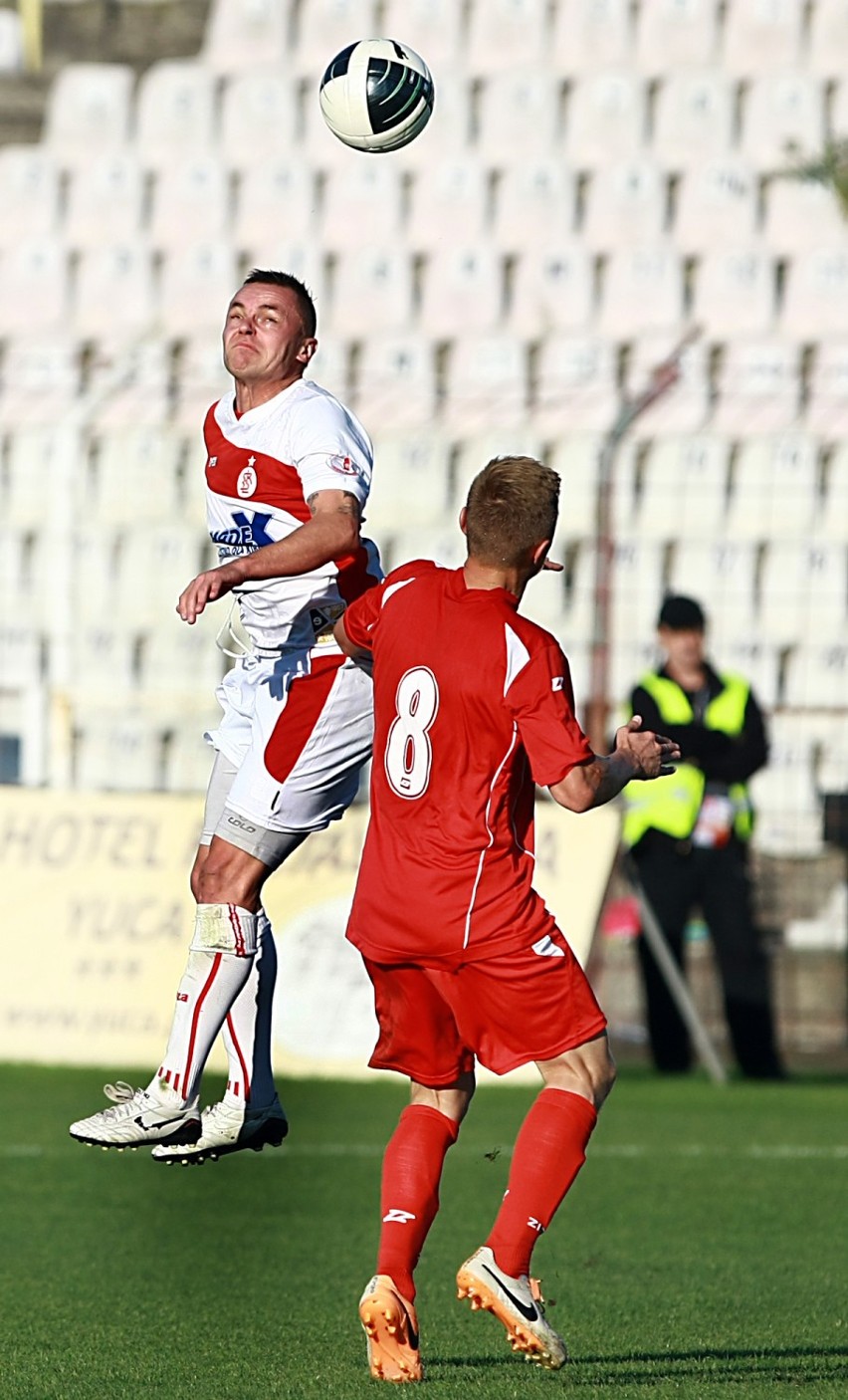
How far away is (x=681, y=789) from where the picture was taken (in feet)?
36.2

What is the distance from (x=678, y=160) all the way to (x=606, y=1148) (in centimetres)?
1099

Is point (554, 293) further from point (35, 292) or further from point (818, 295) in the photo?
point (35, 292)

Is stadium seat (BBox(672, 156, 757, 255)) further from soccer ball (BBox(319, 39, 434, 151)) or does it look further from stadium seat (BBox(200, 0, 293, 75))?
soccer ball (BBox(319, 39, 434, 151))

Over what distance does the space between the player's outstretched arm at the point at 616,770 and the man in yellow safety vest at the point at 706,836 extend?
612 centimetres

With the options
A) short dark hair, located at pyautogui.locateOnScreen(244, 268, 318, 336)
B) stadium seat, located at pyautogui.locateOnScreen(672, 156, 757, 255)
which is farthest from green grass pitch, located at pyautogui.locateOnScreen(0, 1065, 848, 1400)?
stadium seat, located at pyautogui.locateOnScreen(672, 156, 757, 255)

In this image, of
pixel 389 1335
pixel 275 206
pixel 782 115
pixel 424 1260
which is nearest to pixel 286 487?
pixel 389 1335

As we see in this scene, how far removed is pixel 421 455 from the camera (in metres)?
14.8

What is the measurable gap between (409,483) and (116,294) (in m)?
4.02

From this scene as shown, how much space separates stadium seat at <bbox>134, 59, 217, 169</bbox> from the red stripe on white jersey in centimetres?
1390

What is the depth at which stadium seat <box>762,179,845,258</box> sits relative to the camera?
17.5 meters

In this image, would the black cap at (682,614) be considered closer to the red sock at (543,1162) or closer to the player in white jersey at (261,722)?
the player in white jersey at (261,722)

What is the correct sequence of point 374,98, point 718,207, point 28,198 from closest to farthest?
point 374,98
point 718,207
point 28,198

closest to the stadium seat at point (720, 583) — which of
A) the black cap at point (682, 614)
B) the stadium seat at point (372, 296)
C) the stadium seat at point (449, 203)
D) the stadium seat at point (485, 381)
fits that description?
the stadium seat at point (485, 381)

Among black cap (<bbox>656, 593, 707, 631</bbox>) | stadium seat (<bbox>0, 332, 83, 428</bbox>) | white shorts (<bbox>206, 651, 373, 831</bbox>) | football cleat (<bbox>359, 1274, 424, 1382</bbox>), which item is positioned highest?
stadium seat (<bbox>0, 332, 83, 428</bbox>)
